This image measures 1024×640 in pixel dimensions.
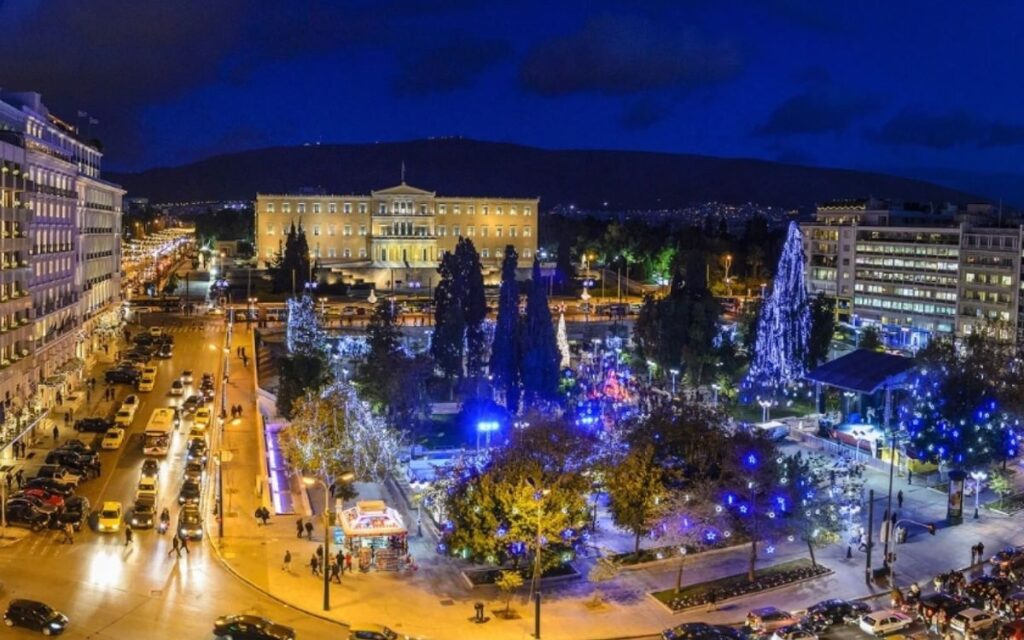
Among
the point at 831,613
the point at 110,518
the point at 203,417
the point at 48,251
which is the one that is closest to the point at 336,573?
the point at 110,518

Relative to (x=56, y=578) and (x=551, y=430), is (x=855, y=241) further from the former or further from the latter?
(x=56, y=578)

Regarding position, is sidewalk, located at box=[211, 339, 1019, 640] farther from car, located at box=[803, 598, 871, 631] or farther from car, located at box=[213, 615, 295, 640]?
car, located at box=[213, 615, 295, 640]

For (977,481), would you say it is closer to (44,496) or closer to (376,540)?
(376,540)

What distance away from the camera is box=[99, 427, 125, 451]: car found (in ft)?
147

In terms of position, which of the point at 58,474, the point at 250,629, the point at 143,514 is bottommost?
the point at 250,629

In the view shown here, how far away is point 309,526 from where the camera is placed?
113 feet

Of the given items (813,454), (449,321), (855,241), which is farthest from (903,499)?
(855,241)

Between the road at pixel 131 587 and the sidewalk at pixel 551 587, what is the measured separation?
0.93 metres

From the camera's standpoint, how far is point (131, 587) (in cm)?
2905

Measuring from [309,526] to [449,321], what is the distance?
2758 cm

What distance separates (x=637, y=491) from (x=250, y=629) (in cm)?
1308

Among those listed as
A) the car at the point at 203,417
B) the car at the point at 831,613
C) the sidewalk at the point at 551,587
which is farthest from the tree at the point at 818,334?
the car at the point at 831,613

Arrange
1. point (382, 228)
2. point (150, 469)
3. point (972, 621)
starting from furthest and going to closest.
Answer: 1. point (382, 228)
2. point (150, 469)
3. point (972, 621)

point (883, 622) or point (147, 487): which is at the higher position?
point (147, 487)
